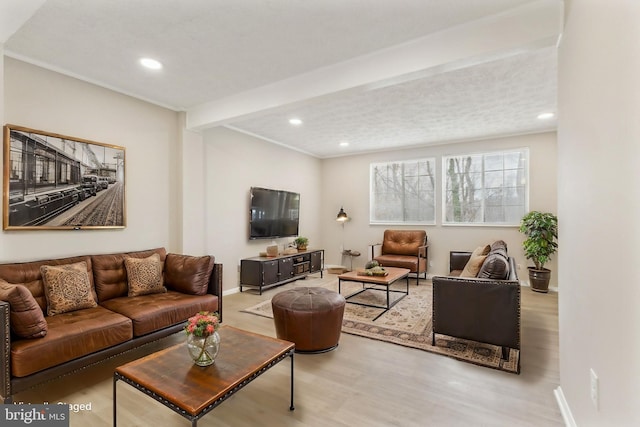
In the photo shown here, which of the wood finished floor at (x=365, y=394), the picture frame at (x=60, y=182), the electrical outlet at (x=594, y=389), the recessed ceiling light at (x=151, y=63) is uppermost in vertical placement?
the recessed ceiling light at (x=151, y=63)

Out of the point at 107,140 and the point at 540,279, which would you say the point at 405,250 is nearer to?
the point at 540,279

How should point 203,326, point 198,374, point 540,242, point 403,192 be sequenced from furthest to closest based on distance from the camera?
point 403,192 < point 540,242 < point 203,326 < point 198,374

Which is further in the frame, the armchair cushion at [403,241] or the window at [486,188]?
the armchair cushion at [403,241]

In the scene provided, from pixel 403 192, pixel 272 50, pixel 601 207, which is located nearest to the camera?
pixel 601 207

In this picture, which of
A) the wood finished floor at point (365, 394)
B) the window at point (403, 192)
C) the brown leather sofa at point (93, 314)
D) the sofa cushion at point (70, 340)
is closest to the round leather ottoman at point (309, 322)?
the wood finished floor at point (365, 394)

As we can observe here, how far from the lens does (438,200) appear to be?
624 cm

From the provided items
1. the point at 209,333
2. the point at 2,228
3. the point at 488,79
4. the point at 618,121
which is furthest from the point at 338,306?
the point at 2,228

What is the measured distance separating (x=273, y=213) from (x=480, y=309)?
398 cm

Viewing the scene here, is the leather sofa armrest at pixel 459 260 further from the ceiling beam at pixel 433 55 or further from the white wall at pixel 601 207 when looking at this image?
the ceiling beam at pixel 433 55

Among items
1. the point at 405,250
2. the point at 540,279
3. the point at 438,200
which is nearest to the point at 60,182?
the point at 405,250

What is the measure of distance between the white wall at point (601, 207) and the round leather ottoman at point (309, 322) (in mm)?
1741

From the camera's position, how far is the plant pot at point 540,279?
498 centimetres

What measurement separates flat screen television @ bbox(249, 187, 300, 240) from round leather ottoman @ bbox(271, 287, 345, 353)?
2656 millimetres

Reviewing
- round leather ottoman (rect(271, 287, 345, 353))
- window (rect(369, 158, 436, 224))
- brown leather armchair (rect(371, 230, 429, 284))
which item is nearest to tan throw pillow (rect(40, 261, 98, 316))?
round leather ottoman (rect(271, 287, 345, 353))
